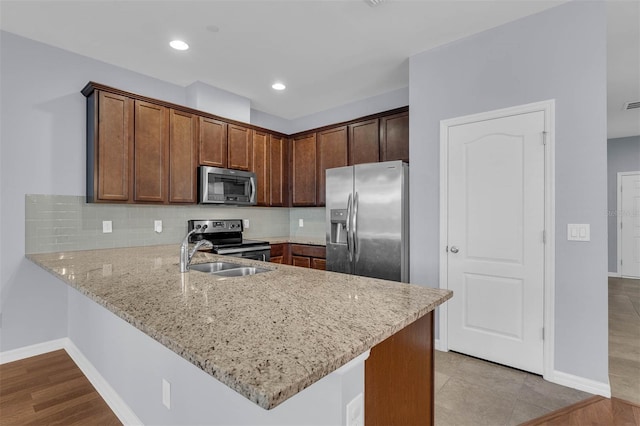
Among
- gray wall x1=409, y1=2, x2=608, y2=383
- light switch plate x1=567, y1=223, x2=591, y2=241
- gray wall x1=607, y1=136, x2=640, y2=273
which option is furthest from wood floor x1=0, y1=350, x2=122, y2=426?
gray wall x1=607, y1=136, x2=640, y2=273

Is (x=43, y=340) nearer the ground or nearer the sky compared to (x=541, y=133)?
nearer the ground

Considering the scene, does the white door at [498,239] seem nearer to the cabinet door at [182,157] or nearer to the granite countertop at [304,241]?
the granite countertop at [304,241]

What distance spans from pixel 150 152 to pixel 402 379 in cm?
304

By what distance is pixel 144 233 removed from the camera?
3.46 meters

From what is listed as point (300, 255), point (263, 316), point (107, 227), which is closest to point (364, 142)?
point (300, 255)

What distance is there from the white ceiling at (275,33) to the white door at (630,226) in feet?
10.6

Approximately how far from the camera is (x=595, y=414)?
200cm

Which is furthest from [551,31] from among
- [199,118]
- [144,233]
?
[144,233]

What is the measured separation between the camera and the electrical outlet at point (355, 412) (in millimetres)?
872

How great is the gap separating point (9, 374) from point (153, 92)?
2.85m

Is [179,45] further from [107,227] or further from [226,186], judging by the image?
[107,227]

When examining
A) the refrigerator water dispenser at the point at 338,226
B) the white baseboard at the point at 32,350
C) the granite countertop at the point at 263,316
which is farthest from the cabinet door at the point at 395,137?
the white baseboard at the point at 32,350

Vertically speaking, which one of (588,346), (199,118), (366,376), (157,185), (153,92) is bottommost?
(588,346)

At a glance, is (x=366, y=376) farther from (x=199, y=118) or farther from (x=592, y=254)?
(x=199, y=118)
